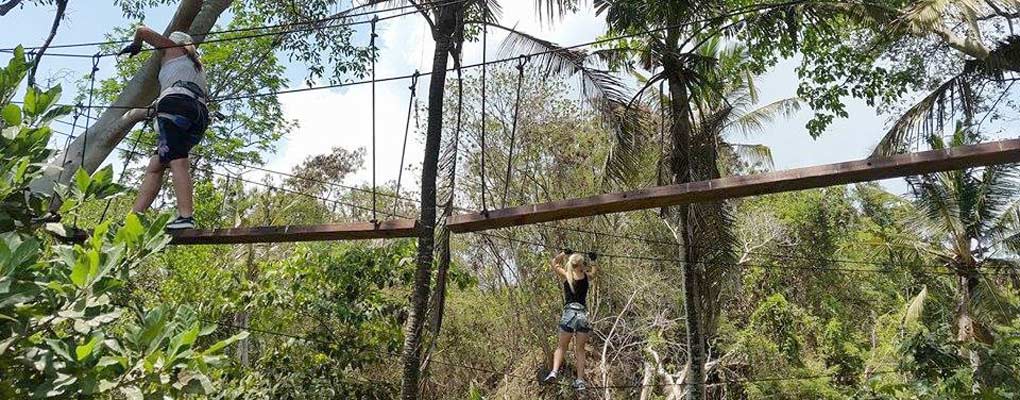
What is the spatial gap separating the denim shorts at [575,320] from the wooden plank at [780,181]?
1.44 m

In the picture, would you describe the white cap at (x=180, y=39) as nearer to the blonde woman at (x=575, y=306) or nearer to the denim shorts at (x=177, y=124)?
the denim shorts at (x=177, y=124)

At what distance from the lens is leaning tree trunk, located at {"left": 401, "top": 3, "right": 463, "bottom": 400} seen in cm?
395

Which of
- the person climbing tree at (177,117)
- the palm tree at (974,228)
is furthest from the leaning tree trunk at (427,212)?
the palm tree at (974,228)

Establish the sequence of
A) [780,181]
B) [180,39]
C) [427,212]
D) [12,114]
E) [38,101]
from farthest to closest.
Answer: [427,212] < [180,39] < [780,181] < [38,101] < [12,114]

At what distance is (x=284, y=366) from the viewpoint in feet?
18.1

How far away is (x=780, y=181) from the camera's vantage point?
2.86 metres

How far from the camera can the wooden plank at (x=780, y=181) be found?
262 centimetres

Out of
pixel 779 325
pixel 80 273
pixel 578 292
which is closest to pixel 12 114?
pixel 80 273

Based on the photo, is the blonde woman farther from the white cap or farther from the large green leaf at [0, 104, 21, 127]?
the large green leaf at [0, 104, 21, 127]

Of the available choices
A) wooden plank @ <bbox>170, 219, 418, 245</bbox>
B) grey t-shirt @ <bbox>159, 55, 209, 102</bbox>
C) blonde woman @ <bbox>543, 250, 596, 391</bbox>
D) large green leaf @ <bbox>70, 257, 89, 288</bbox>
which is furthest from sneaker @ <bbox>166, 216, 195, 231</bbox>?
blonde woman @ <bbox>543, 250, 596, 391</bbox>

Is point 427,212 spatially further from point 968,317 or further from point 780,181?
point 968,317

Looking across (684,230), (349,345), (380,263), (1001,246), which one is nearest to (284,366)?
(349,345)

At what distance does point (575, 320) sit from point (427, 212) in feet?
4.38

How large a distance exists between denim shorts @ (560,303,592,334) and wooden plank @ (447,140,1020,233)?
144 centimetres
